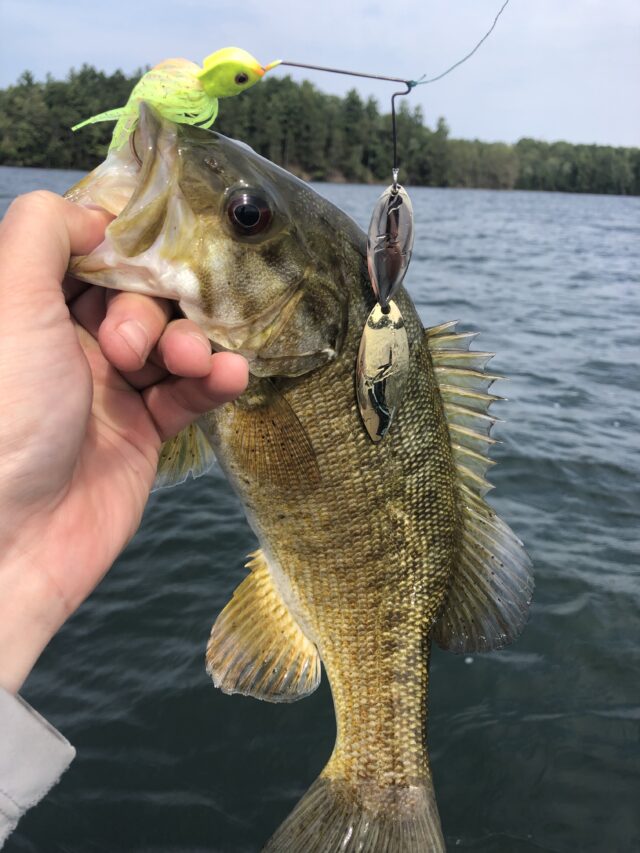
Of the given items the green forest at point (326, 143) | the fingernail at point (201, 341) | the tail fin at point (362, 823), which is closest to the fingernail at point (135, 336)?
the fingernail at point (201, 341)

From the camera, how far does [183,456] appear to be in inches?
94.9

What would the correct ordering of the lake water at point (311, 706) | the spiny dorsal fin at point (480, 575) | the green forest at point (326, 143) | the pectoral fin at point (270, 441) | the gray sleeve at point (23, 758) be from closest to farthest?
the gray sleeve at point (23, 758) < the pectoral fin at point (270, 441) < the spiny dorsal fin at point (480, 575) < the lake water at point (311, 706) < the green forest at point (326, 143)

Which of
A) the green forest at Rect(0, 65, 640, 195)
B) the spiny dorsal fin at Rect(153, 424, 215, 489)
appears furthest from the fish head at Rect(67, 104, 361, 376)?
the green forest at Rect(0, 65, 640, 195)

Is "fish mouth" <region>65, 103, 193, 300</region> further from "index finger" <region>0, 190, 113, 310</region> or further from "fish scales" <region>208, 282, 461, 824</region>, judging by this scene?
"fish scales" <region>208, 282, 461, 824</region>

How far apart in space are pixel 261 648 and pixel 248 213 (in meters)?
1.49

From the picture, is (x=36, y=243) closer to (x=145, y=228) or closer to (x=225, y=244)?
(x=145, y=228)

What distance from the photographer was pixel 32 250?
166cm

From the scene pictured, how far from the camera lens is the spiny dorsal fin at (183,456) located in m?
2.37

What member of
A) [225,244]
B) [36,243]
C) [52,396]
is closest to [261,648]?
[52,396]

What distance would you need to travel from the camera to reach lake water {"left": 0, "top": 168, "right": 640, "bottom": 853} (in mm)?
3123

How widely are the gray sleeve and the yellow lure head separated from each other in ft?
5.16

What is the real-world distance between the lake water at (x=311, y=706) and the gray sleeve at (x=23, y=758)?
1.74m

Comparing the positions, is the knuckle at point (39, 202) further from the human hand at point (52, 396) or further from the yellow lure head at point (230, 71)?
the yellow lure head at point (230, 71)

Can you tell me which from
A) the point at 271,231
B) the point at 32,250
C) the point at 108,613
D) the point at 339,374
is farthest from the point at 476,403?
the point at 108,613
